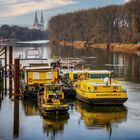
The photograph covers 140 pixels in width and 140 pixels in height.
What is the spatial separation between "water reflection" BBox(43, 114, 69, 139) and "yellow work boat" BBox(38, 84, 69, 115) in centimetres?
51

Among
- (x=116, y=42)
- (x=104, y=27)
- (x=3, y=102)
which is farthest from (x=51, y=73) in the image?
(x=104, y=27)

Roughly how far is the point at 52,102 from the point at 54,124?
283 cm

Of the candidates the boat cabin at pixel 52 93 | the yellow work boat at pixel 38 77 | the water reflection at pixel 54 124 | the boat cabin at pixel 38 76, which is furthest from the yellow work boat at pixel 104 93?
the boat cabin at pixel 38 76

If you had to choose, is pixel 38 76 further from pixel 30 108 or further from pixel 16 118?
pixel 16 118

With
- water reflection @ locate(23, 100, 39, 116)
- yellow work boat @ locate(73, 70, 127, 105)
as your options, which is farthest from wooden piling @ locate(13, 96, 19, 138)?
yellow work boat @ locate(73, 70, 127, 105)

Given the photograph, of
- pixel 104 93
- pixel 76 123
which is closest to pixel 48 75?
pixel 104 93

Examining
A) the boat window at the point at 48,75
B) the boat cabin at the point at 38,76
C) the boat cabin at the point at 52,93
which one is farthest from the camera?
the boat window at the point at 48,75

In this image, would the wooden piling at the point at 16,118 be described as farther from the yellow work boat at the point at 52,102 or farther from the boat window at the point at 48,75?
the boat window at the point at 48,75

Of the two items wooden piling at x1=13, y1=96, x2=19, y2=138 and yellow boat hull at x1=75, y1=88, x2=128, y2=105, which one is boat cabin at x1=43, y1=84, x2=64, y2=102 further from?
yellow boat hull at x1=75, y1=88, x2=128, y2=105

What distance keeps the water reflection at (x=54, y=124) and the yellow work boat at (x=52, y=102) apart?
1.66 ft

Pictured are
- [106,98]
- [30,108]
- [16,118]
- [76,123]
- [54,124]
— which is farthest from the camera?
[106,98]

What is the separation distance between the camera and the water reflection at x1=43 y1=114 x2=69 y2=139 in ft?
111

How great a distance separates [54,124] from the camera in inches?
1419

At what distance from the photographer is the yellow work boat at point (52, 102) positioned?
37875 mm
